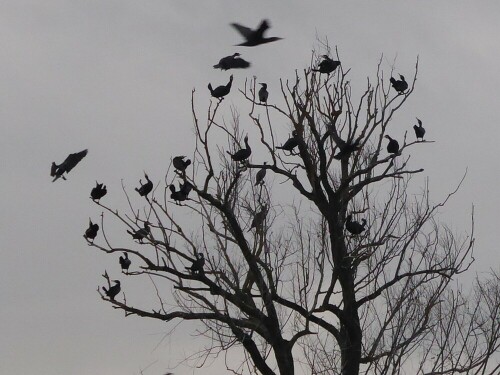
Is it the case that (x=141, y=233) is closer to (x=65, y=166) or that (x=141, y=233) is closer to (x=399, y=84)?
(x=65, y=166)

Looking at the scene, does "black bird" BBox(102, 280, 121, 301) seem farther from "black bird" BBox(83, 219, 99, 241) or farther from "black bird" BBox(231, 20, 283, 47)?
"black bird" BBox(231, 20, 283, 47)

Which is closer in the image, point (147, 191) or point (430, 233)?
point (147, 191)

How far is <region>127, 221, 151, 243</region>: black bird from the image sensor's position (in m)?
9.93

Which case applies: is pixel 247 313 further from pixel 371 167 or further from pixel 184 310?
pixel 371 167

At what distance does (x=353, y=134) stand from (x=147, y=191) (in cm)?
242

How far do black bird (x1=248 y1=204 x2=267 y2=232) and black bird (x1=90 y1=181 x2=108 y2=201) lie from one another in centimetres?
175

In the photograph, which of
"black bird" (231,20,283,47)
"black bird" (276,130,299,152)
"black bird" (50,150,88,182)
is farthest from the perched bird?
"black bird" (231,20,283,47)

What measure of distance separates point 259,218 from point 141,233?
143 centimetres

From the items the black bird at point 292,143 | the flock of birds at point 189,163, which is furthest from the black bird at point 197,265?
the black bird at point 292,143

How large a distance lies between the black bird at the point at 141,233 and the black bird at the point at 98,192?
1.62 ft

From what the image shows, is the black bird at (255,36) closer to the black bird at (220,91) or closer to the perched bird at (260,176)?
the black bird at (220,91)

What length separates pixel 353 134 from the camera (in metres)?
10.4

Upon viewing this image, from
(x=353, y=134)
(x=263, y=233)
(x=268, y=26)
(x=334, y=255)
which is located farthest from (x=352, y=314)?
(x=268, y=26)

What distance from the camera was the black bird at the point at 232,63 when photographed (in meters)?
9.91
